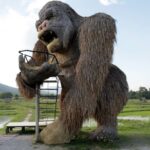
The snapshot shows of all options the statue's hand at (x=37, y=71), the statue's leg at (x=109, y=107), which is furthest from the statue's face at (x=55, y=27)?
the statue's leg at (x=109, y=107)

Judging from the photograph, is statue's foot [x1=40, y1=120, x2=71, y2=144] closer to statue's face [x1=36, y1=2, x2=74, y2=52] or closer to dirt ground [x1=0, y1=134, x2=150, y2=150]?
dirt ground [x1=0, y1=134, x2=150, y2=150]

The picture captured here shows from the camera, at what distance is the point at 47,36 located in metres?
5.45

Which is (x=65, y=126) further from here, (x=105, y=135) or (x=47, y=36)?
(x=47, y=36)

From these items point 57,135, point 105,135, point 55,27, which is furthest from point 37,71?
point 105,135

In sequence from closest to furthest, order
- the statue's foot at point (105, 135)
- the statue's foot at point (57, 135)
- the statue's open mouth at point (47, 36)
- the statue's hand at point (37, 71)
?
the statue's hand at point (37, 71)
the statue's foot at point (57, 135)
the statue's foot at point (105, 135)
the statue's open mouth at point (47, 36)

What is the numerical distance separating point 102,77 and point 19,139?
1.59m

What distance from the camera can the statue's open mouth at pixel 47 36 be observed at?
210 inches

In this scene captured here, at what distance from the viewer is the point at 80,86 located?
4914 millimetres

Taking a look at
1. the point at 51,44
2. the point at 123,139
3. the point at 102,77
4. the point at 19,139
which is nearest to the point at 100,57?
the point at 102,77

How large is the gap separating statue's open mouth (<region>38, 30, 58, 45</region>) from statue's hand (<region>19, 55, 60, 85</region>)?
1.58 feet

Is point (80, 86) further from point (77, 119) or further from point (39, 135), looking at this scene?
point (39, 135)

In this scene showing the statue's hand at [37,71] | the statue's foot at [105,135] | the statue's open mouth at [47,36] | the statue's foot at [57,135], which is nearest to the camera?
the statue's hand at [37,71]

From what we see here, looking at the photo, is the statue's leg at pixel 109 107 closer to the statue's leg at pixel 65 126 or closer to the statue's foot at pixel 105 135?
the statue's foot at pixel 105 135

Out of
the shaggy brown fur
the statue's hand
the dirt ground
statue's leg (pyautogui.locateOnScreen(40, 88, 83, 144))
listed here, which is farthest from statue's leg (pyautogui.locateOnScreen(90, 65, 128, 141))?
the statue's hand
